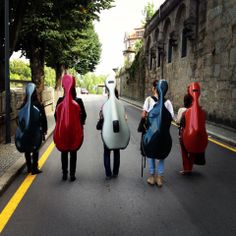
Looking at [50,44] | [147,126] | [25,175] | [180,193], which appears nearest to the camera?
[180,193]

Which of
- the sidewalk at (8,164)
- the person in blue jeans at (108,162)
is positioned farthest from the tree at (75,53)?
the person in blue jeans at (108,162)

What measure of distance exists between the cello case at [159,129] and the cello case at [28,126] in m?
1.95

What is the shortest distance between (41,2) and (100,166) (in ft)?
22.4

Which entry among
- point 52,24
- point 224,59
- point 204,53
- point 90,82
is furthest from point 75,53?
point 90,82

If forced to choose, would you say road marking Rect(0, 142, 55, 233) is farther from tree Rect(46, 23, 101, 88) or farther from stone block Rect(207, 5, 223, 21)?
tree Rect(46, 23, 101, 88)

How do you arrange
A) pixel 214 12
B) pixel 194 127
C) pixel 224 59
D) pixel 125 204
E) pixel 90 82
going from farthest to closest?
pixel 90 82, pixel 214 12, pixel 224 59, pixel 194 127, pixel 125 204

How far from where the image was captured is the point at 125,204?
5.00 m

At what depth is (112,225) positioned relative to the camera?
422 centimetres

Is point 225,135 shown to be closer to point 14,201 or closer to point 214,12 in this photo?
point 214,12

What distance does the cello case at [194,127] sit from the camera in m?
6.43

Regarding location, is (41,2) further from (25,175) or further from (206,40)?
(206,40)

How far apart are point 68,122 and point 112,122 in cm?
72

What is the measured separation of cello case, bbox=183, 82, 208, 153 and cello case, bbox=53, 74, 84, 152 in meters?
1.93

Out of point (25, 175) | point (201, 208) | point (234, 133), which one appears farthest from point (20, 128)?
point (234, 133)
